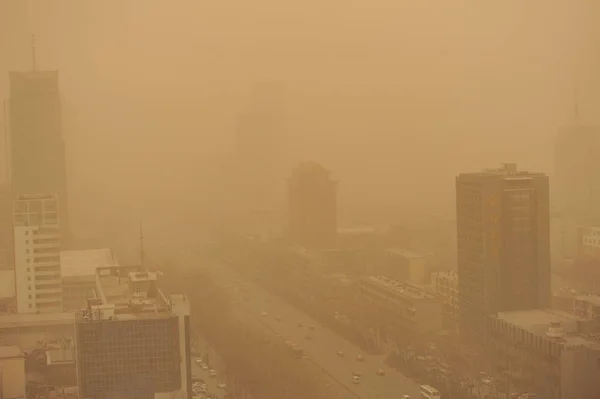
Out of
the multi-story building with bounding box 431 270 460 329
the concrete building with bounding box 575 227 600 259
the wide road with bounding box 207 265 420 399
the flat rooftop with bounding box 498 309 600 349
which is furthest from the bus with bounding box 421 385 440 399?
the concrete building with bounding box 575 227 600 259

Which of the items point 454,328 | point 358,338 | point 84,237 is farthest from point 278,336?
point 84,237

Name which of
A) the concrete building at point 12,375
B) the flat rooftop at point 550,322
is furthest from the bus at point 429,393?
the concrete building at point 12,375

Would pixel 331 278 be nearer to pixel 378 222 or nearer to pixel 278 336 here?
pixel 378 222

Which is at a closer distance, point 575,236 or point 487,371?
point 487,371

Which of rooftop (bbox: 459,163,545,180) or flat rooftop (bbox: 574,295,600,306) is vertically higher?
rooftop (bbox: 459,163,545,180)

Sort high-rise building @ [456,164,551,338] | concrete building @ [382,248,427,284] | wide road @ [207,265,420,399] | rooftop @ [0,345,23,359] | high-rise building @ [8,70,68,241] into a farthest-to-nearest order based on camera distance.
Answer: high-rise building @ [8,70,68,241] → concrete building @ [382,248,427,284] → high-rise building @ [456,164,551,338] → wide road @ [207,265,420,399] → rooftop @ [0,345,23,359]

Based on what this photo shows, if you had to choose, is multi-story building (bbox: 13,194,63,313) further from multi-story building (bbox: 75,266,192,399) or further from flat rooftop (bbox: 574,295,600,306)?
flat rooftop (bbox: 574,295,600,306)
